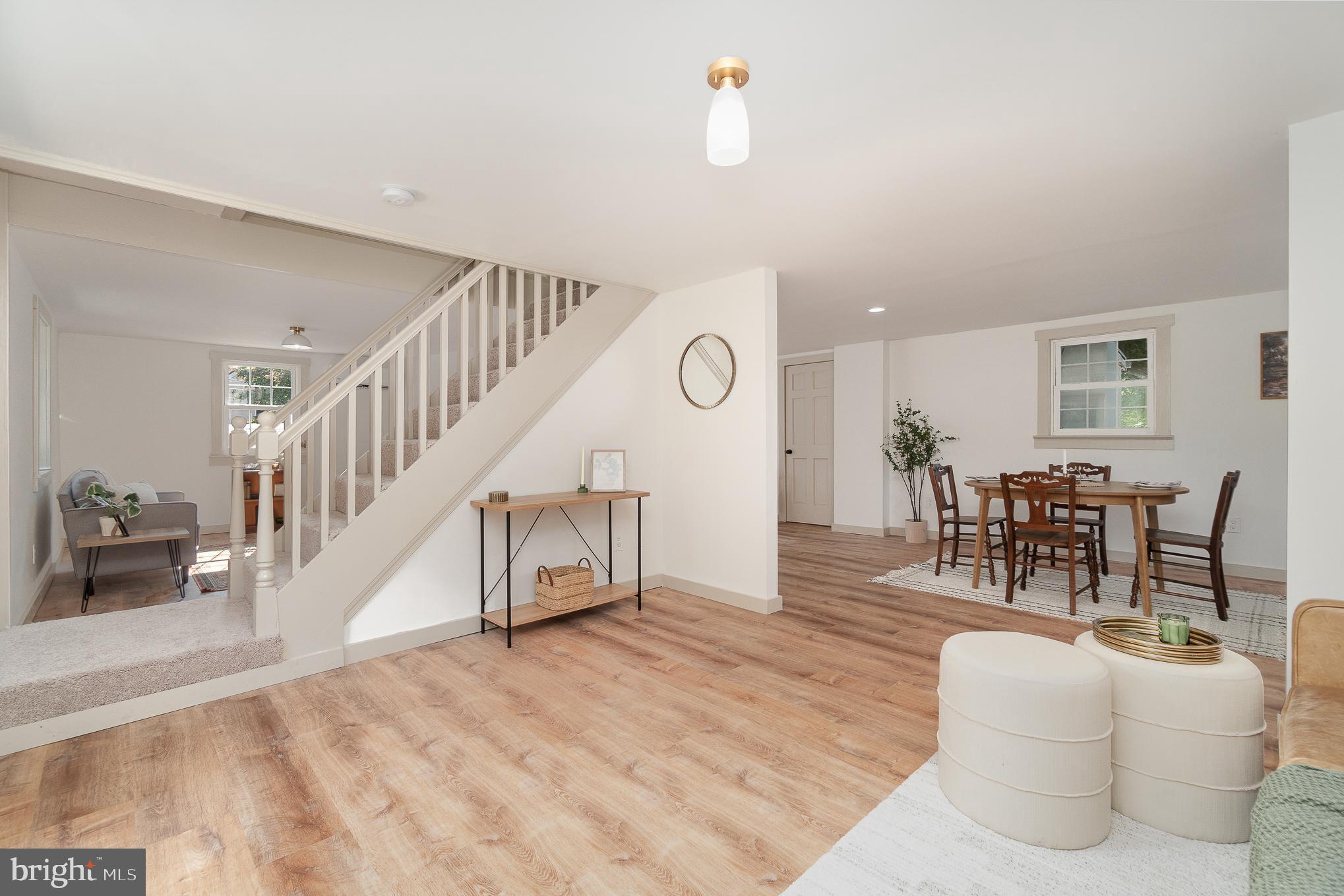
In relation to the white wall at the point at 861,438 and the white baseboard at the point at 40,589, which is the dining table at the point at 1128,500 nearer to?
the white wall at the point at 861,438

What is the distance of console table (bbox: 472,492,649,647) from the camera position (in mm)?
3301

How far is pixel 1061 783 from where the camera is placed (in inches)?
63.3

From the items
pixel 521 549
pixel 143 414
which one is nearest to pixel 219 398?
pixel 143 414

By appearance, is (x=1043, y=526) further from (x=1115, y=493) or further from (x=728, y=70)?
(x=728, y=70)

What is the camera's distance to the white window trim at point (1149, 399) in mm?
5121

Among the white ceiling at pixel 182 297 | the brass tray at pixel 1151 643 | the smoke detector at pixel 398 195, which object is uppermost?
the white ceiling at pixel 182 297

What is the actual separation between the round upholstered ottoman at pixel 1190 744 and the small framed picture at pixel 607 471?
284 centimetres

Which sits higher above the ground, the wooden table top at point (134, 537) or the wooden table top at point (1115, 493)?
the wooden table top at point (1115, 493)

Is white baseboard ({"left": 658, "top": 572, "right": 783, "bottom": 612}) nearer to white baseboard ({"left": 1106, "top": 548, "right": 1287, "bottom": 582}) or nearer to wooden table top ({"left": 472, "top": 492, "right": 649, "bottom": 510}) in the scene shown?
wooden table top ({"left": 472, "top": 492, "right": 649, "bottom": 510})

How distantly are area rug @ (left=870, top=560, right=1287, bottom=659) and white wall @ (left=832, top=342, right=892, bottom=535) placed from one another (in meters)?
1.72

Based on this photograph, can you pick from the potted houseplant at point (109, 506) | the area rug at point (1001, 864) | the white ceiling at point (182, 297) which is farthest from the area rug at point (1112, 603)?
the potted houseplant at point (109, 506)

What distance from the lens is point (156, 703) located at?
2.41m

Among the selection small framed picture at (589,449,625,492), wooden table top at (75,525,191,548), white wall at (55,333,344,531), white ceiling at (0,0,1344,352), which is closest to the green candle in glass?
white ceiling at (0,0,1344,352)

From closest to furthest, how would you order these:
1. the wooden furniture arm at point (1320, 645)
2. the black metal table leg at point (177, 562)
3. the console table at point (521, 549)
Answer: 1. the wooden furniture arm at point (1320, 645)
2. the console table at point (521, 549)
3. the black metal table leg at point (177, 562)
